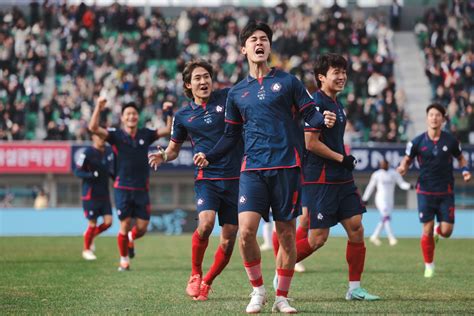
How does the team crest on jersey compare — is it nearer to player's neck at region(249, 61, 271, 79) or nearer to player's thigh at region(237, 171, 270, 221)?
player's neck at region(249, 61, 271, 79)

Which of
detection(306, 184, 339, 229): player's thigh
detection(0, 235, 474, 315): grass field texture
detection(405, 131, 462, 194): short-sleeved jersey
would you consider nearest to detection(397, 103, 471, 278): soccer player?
detection(405, 131, 462, 194): short-sleeved jersey

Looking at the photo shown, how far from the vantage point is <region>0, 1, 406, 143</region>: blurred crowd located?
3666 centimetres

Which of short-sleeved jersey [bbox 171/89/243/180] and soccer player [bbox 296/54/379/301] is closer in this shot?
soccer player [bbox 296/54/379/301]

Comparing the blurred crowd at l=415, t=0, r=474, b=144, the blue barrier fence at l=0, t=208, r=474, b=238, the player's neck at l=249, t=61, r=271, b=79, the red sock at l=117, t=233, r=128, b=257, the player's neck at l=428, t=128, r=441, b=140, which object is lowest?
the blue barrier fence at l=0, t=208, r=474, b=238

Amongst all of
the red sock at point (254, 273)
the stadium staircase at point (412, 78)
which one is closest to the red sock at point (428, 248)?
the red sock at point (254, 273)

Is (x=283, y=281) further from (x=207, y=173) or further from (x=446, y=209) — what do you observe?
(x=446, y=209)

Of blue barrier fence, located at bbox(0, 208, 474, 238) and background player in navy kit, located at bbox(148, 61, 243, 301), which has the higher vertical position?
background player in navy kit, located at bbox(148, 61, 243, 301)

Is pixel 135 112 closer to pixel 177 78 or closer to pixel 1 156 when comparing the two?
pixel 1 156

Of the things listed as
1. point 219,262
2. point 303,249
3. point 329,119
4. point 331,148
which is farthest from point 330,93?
point 219,262

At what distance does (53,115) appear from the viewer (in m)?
37.1

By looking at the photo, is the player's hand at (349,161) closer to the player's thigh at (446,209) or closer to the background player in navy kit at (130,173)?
the player's thigh at (446,209)

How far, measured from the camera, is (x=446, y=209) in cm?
1525

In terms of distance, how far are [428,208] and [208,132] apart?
5.18 meters

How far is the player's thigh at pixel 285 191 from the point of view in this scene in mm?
9414
